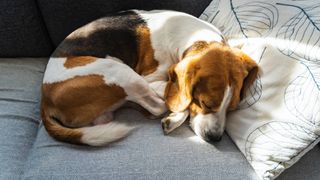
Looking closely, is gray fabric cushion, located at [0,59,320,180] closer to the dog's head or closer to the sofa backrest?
the dog's head

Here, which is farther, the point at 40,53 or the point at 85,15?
the point at 40,53

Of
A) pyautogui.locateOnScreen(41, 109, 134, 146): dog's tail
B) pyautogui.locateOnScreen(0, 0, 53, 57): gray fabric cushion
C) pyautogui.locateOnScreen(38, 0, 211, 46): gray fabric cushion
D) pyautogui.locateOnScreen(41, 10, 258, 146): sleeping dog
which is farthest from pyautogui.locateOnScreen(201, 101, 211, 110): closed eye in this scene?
pyautogui.locateOnScreen(0, 0, 53, 57): gray fabric cushion

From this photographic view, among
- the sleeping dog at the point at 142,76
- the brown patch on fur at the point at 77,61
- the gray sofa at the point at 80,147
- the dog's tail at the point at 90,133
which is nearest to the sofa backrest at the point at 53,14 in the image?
the gray sofa at the point at 80,147

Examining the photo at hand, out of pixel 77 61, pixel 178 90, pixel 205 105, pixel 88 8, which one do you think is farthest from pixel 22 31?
pixel 205 105

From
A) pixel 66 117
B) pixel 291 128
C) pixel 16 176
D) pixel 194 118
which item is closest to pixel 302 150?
pixel 291 128

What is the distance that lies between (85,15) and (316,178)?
1.24 m

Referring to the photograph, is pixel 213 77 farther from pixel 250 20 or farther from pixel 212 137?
pixel 250 20

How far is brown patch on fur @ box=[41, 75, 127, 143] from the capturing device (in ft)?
4.80

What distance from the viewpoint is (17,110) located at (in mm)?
1617

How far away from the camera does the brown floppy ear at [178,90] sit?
1409 mm

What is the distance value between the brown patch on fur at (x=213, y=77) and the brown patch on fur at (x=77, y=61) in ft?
1.21

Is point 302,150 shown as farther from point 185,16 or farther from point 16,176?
point 16,176

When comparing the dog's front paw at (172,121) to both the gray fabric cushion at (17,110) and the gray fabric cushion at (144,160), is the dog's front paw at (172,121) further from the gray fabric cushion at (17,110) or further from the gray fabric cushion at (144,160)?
the gray fabric cushion at (17,110)

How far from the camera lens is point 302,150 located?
1.23 m
